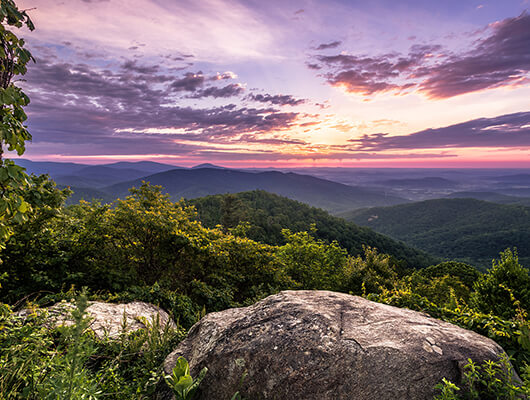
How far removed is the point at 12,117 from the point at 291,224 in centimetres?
9099

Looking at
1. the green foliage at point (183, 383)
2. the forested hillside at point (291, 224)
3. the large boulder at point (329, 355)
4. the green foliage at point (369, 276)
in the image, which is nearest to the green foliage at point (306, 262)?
the green foliage at point (369, 276)

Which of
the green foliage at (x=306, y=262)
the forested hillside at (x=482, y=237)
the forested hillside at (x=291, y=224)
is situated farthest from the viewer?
the forested hillside at (x=482, y=237)

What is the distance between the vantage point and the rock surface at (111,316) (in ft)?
13.7

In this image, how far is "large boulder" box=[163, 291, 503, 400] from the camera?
9.15 ft

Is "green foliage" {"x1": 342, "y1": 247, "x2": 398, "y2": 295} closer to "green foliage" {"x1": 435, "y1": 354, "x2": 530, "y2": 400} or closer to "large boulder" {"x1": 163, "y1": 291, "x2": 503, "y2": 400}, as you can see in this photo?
"large boulder" {"x1": 163, "y1": 291, "x2": 503, "y2": 400}

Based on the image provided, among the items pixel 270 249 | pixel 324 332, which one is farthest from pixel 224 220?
pixel 324 332

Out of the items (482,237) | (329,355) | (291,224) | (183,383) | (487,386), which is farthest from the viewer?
(482,237)

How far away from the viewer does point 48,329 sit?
12.4 feet

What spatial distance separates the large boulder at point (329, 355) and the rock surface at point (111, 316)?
4.79ft

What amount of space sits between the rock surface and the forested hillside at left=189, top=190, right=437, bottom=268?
1948 inches

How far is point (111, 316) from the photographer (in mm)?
5051

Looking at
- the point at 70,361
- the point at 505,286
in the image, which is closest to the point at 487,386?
the point at 70,361

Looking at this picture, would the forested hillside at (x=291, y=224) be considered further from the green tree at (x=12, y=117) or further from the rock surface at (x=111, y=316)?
the green tree at (x=12, y=117)

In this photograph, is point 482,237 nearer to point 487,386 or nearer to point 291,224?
point 291,224
